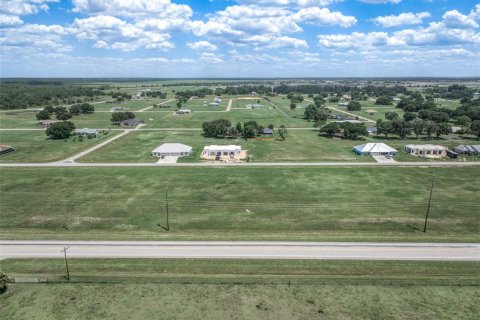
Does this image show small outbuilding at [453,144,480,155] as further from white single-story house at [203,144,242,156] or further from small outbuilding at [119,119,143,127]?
small outbuilding at [119,119,143,127]

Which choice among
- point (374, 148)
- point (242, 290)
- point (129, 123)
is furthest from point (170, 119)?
point (242, 290)

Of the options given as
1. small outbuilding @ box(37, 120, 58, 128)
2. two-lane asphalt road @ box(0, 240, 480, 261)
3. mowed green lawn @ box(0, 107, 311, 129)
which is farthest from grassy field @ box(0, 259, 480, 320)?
small outbuilding @ box(37, 120, 58, 128)

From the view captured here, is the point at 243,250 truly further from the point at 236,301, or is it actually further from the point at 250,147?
the point at 250,147

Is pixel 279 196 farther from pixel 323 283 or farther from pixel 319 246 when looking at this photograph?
pixel 323 283

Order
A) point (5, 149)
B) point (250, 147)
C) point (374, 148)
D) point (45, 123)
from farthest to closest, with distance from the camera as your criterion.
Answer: point (45, 123)
point (250, 147)
point (5, 149)
point (374, 148)

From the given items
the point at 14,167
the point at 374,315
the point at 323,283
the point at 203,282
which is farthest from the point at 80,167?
the point at 374,315

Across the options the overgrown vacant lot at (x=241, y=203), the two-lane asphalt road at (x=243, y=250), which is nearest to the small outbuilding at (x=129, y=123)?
the overgrown vacant lot at (x=241, y=203)
